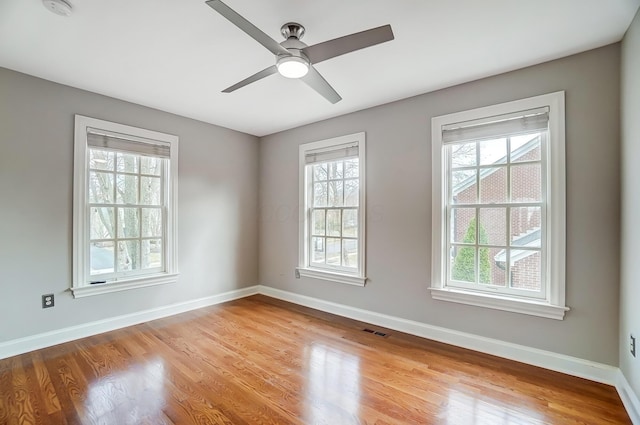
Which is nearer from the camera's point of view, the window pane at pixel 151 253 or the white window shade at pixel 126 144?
the white window shade at pixel 126 144

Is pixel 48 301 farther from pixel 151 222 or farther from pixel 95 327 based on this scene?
pixel 151 222

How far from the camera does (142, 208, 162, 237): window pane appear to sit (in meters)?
3.54

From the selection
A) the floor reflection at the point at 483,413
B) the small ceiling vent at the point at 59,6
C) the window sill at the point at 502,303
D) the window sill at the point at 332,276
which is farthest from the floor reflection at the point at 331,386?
the small ceiling vent at the point at 59,6

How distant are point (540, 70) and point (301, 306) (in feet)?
11.7

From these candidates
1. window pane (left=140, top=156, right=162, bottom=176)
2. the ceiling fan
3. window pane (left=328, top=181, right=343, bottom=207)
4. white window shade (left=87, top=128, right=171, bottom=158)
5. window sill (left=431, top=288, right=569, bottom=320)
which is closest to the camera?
the ceiling fan

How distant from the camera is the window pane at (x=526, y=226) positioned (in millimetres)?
2527

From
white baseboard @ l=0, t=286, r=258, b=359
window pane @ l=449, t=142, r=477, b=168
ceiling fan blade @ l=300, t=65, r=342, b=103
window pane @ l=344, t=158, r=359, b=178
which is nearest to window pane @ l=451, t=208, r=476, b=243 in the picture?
window pane @ l=449, t=142, r=477, b=168

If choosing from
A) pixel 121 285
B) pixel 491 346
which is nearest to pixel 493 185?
pixel 491 346

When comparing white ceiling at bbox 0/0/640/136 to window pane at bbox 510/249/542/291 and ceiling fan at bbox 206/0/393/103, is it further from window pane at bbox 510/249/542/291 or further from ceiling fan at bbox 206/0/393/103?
window pane at bbox 510/249/542/291

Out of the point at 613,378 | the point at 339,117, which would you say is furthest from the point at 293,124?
the point at 613,378

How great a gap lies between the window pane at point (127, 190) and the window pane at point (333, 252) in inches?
93.5

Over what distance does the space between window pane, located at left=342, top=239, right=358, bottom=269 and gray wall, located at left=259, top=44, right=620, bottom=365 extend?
0.77 feet

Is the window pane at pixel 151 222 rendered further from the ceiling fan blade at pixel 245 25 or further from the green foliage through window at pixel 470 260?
the green foliage through window at pixel 470 260

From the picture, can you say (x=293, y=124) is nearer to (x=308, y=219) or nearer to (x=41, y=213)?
(x=308, y=219)
